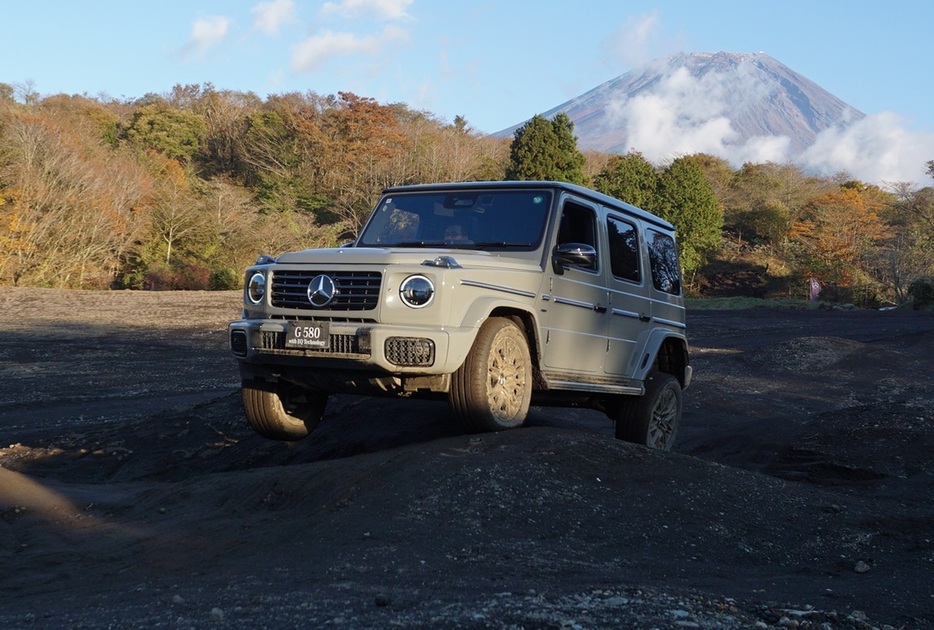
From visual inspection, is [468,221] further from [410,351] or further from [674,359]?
[674,359]

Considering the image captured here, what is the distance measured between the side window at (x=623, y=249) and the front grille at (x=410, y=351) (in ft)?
9.02

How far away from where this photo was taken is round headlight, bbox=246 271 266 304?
7762 mm

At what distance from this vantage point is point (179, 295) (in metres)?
37.7

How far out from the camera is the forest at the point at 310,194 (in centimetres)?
4169

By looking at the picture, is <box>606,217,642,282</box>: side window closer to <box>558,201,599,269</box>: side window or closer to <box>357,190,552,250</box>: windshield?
<box>558,201,599,269</box>: side window

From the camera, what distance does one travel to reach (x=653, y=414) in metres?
9.63

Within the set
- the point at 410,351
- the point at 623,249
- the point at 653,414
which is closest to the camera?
the point at 410,351

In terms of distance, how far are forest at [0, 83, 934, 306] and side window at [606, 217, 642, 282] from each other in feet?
116

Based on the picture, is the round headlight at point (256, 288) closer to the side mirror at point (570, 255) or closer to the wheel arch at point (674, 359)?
the side mirror at point (570, 255)

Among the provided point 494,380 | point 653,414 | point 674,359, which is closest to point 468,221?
point 494,380

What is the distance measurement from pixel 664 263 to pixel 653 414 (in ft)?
5.47

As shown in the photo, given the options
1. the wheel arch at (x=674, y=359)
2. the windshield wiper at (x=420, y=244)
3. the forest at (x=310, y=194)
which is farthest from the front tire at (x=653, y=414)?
the forest at (x=310, y=194)

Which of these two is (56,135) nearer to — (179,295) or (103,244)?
(103,244)

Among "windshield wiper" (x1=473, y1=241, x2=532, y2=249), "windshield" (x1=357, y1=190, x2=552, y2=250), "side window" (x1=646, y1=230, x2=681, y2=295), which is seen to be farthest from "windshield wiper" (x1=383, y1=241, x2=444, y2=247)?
"side window" (x1=646, y1=230, x2=681, y2=295)
